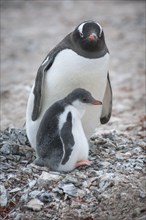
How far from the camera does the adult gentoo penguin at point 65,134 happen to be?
4883 millimetres

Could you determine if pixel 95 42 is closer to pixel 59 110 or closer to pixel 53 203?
pixel 59 110

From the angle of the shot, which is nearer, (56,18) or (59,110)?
(59,110)

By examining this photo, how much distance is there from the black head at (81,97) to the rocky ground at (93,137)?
0.56 meters

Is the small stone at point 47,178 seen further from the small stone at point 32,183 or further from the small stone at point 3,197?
the small stone at point 3,197

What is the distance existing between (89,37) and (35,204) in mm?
1407

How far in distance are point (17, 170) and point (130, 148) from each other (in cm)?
118

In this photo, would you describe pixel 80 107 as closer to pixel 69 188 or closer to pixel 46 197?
pixel 69 188

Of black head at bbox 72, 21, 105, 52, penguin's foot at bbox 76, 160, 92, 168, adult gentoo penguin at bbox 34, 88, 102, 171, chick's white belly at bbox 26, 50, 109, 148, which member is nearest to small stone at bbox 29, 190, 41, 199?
adult gentoo penguin at bbox 34, 88, 102, 171

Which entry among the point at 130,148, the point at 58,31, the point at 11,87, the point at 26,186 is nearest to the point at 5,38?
the point at 58,31

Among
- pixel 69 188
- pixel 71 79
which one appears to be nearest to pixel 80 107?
A: pixel 71 79

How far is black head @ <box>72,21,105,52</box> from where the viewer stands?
5.01 metres

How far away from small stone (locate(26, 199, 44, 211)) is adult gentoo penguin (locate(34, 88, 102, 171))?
38cm

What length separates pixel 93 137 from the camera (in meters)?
5.99

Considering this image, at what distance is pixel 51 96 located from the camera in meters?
5.20
